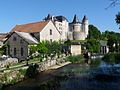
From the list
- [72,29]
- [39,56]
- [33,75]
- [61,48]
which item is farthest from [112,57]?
[72,29]

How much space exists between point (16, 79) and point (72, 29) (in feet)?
239

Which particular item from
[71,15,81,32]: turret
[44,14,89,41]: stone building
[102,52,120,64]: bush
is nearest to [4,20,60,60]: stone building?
[102,52,120,64]: bush

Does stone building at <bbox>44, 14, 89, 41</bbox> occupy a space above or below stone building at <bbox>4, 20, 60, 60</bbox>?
above

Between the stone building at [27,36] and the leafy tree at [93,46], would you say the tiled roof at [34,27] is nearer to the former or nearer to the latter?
the stone building at [27,36]

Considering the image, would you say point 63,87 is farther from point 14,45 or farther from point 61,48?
point 61,48

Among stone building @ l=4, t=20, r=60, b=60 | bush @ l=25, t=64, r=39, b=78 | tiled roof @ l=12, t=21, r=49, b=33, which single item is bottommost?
bush @ l=25, t=64, r=39, b=78

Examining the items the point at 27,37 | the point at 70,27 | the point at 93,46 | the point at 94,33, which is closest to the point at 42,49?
the point at 27,37

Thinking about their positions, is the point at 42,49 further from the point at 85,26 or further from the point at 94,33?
the point at 94,33

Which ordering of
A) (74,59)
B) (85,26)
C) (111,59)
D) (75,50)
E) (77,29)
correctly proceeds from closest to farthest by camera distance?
(74,59)
(111,59)
(75,50)
(77,29)
(85,26)

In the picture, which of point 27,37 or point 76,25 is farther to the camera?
point 76,25

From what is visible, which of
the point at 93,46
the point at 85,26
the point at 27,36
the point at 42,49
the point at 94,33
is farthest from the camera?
the point at 94,33

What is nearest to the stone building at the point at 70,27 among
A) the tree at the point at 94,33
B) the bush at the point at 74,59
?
the tree at the point at 94,33

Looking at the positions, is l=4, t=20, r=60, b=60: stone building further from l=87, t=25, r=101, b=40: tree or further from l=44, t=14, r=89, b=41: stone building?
l=87, t=25, r=101, b=40: tree

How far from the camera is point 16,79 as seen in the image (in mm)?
26281
